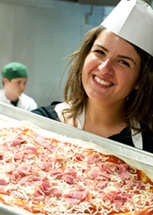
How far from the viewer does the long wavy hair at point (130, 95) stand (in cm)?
131

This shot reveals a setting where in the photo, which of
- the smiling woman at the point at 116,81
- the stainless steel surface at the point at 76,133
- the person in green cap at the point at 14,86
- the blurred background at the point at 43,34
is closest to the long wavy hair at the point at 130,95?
the smiling woman at the point at 116,81

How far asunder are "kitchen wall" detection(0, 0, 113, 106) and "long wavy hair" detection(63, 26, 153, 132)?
5.47 ft

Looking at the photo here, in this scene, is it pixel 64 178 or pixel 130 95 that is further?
pixel 130 95

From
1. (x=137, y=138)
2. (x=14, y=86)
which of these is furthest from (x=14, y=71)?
(x=137, y=138)

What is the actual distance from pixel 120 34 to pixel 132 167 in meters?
0.43

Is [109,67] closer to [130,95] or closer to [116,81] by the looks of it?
[116,81]

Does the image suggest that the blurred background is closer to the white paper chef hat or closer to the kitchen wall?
the kitchen wall

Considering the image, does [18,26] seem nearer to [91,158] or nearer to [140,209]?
[91,158]

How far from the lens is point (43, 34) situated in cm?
316

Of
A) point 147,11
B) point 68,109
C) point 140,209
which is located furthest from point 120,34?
point 140,209

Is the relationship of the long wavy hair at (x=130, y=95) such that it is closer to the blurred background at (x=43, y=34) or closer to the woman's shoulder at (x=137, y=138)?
the woman's shoulder at (x=137, y=138)

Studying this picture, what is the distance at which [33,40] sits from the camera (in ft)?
10.2

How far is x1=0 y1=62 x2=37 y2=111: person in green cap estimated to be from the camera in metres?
2.75

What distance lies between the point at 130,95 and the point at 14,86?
1481 mm
